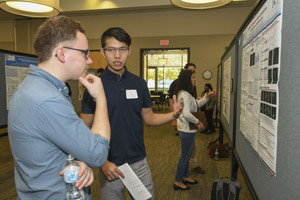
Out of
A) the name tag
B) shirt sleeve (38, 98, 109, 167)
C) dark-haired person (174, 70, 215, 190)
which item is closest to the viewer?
shirt sleeve (38, 98, 109, 167)

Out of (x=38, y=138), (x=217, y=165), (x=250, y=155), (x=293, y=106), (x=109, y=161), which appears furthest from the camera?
(x=217, y=165)

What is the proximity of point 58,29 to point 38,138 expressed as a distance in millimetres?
465

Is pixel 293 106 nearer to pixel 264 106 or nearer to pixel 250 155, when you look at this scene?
pixel 264 106

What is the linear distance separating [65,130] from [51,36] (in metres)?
0.41

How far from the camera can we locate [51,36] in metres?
0.91

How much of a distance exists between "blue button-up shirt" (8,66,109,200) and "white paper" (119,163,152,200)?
A: 0.57 meters

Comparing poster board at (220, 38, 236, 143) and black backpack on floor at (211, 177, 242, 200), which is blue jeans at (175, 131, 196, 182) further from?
black backpack on floor at (211, 177, 242, 200)

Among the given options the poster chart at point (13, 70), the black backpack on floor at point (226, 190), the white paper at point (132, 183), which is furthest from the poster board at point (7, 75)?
the black backpack on floor at point (226, 190)

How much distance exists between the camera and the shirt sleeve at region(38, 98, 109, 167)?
2.63ft

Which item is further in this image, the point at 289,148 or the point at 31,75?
the point at 31,75

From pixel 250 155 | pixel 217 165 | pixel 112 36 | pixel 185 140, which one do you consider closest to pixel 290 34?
pixel 250 155

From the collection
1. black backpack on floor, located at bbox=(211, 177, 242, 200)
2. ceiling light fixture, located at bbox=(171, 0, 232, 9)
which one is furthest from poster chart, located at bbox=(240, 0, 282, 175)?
ceiling light fixture, located at bbox=(171, 0, 232, 9)

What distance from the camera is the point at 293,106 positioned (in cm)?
69

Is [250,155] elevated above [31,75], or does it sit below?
below
